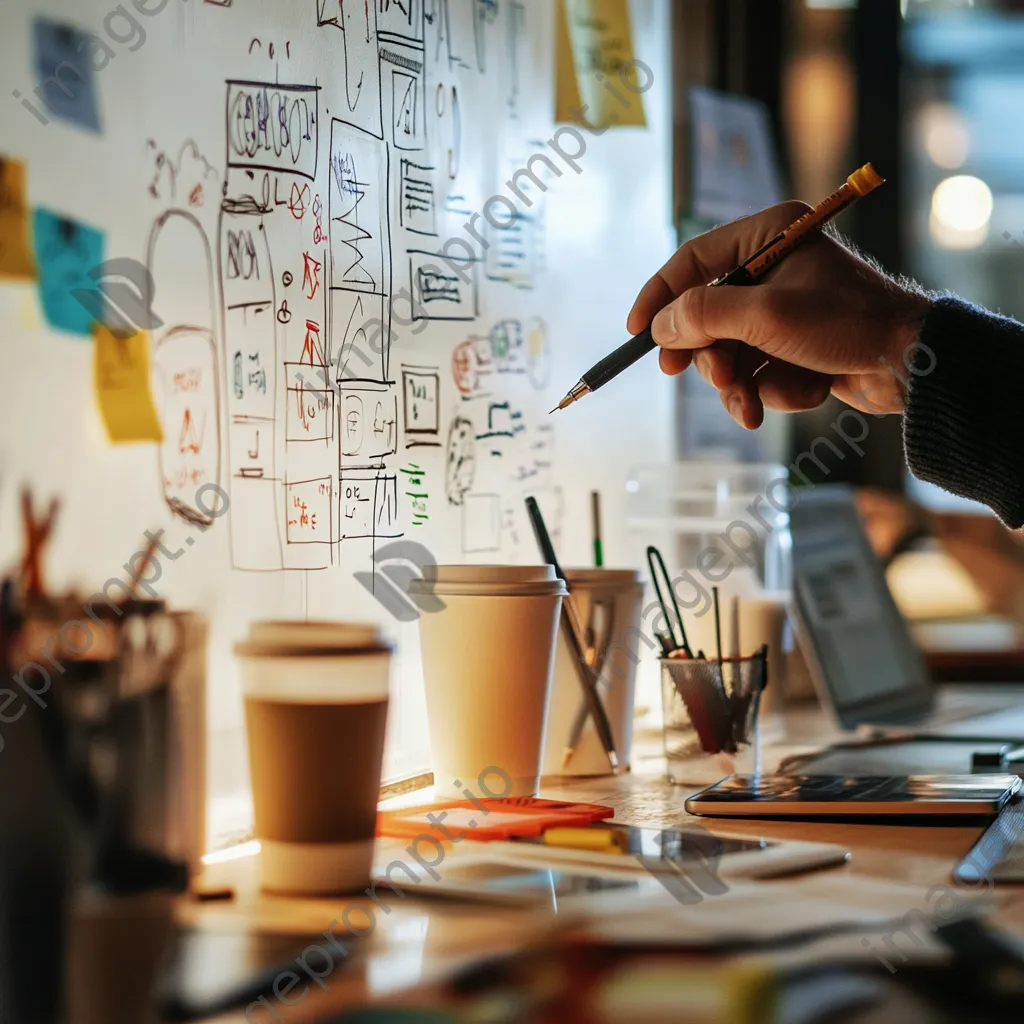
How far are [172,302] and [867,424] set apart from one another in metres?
1.82

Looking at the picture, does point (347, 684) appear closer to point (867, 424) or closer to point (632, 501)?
point (632, 501)

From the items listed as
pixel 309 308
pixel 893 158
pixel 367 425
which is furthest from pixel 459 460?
pixel 893 158

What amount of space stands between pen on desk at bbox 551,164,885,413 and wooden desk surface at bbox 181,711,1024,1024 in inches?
14.6

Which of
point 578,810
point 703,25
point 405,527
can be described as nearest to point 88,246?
point 405,527

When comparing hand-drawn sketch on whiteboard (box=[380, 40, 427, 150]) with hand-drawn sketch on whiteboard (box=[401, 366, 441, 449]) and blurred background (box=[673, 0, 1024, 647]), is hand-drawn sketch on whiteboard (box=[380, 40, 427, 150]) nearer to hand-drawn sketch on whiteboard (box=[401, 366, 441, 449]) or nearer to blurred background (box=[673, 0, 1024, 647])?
hand-drawn sketch on whiteboard (box=[401, 366, 441, 449])

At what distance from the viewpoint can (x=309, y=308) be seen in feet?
3.43

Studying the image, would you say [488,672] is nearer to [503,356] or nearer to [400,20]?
[503,356]

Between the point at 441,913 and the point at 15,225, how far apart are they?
0.46m

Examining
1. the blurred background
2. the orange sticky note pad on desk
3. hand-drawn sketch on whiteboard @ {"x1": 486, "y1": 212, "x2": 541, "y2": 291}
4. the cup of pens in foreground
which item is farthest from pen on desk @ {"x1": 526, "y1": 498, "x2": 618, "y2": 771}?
the blurred background

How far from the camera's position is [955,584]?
2.69 m

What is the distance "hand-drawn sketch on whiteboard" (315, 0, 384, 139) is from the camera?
3.57 ft

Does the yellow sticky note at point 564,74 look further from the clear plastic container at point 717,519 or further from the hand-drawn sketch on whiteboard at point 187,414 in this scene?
the hand-drawn sketch on whiteboard at point 187,414

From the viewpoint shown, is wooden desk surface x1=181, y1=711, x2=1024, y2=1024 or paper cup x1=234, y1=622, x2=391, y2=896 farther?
paper cup x1=234, y1=622, x2=391, y2=896

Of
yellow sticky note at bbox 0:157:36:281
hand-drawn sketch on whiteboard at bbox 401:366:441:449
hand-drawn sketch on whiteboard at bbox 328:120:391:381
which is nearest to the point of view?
yellow sticky note at bbox 0:157:36:281
